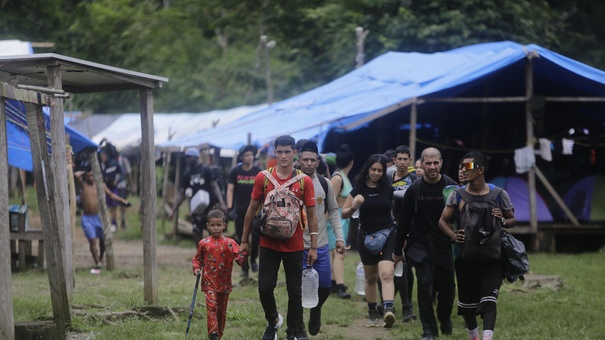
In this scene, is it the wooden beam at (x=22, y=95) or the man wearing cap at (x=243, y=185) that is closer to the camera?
the wooden beam at (x=22, y=95)

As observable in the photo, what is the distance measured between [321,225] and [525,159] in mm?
9319

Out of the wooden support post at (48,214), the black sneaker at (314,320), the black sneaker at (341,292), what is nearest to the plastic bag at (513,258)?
the black sneaker at (314,320)

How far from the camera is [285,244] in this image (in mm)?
8141

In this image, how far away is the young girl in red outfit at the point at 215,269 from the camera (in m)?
8.30

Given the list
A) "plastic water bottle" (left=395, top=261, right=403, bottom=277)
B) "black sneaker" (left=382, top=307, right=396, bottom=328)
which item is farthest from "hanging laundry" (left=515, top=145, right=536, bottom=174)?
"black sneaker" (left=382, top=307, right=396, bottom=328)

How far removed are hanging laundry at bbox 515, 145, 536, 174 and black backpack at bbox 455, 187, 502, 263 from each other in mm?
9777

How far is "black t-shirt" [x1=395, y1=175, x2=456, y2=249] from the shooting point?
8812 mm

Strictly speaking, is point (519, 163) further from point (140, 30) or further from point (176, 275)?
point (140, 30)

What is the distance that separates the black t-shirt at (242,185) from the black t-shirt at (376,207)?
14.0ft

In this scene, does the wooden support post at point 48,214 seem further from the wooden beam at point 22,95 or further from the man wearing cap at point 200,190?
the man wearing cap at point 200,190

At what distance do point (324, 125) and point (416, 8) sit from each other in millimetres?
12834

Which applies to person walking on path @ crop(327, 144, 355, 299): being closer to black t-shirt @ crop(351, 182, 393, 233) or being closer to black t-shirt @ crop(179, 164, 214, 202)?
black t-shirt @ crop(351, 182, 393, 233)

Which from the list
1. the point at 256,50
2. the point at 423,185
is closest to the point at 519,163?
the point at 423,185

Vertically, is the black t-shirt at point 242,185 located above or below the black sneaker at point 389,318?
above
